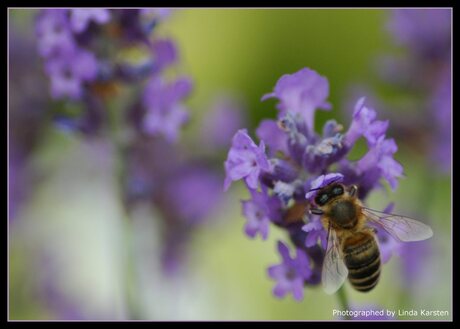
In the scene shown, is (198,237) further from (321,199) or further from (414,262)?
(321,199)

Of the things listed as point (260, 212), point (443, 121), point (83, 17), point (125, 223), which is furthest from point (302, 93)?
point (443, 121)

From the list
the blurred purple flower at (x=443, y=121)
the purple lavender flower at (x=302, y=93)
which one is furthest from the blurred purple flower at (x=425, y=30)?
the purple lavender flower at (x=302, y=93)

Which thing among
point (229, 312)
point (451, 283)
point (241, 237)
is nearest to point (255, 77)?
point (241, 237)

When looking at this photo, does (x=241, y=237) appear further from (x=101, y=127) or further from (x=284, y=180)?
(x=284, y=180)

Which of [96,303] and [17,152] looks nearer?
[17,152]

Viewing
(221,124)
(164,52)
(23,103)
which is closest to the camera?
(164,52)

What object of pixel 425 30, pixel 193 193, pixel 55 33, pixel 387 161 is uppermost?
pixel 55 33
